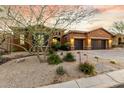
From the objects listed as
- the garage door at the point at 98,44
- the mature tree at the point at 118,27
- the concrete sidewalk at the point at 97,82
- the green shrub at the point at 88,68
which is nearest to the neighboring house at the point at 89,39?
the garage door at the point at 98,44

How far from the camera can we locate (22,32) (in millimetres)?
3627

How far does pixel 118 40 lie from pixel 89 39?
481 mm

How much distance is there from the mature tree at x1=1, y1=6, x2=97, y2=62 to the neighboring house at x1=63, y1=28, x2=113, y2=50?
202 millimetres

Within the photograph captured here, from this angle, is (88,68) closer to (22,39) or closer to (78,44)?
(78,44)

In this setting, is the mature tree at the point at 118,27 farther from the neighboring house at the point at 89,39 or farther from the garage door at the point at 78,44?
the garage door at the point at 78,44

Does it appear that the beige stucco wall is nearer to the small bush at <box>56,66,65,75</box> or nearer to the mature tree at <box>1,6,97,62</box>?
the mature tree at <box>1,6,97,62</box>

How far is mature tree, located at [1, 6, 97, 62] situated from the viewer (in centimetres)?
352

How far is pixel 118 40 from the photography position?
3.50 m

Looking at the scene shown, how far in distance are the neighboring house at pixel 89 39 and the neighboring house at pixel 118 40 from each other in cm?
7

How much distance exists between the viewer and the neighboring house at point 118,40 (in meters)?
3.49

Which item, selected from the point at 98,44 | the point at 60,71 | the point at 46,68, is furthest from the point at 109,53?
the point at 46,68

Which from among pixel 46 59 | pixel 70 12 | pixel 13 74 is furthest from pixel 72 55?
pixel 13 74

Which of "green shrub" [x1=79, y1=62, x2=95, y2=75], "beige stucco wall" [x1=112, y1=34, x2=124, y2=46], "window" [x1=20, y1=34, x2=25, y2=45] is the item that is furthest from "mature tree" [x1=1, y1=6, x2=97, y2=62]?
"green shrub" [x1=79, y1=62, x2=95, y2=75]
